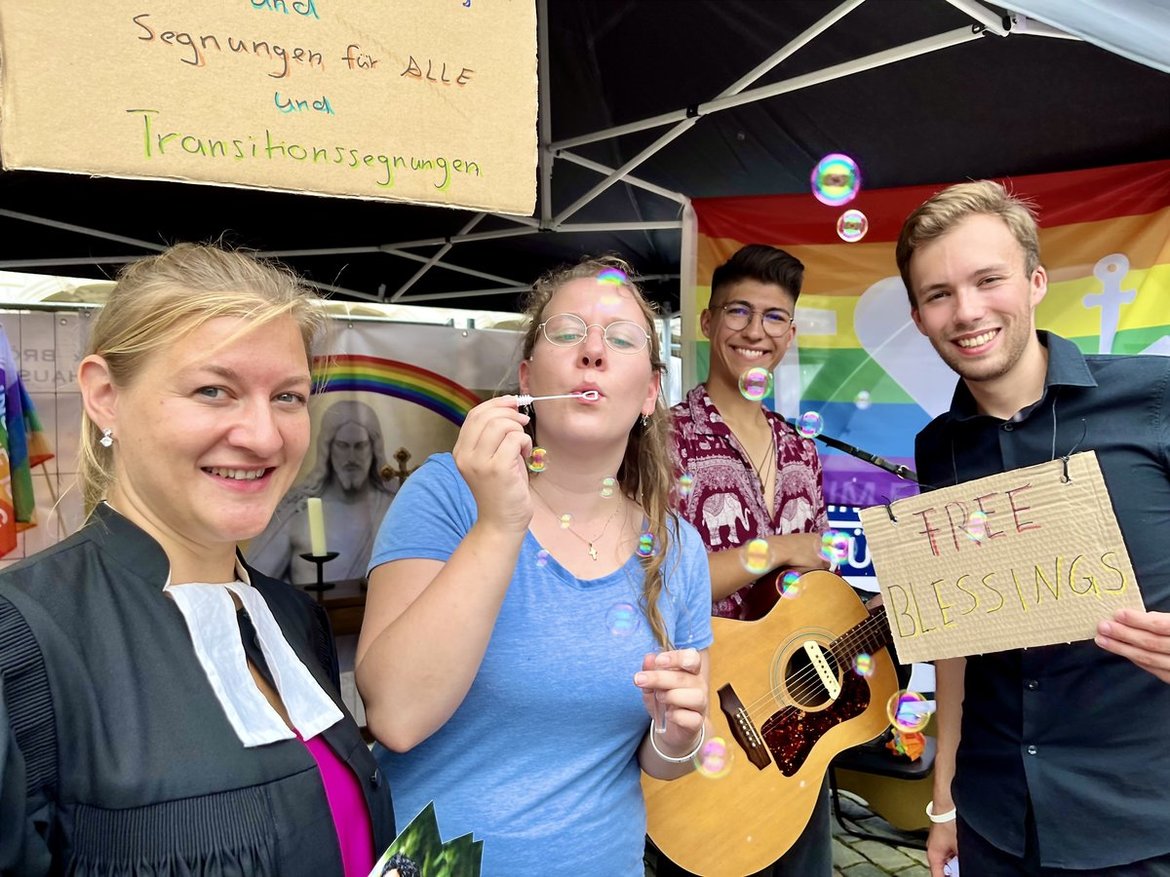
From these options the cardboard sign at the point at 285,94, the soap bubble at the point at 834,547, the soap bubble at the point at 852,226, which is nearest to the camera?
the cardboard sign at the point at 285,94

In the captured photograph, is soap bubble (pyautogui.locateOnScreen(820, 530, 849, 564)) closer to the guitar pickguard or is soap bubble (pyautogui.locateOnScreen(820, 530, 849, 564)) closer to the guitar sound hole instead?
the guitar sound hole

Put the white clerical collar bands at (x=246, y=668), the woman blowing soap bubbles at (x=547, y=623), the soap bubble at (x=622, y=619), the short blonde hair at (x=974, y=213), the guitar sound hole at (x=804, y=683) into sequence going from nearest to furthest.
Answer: the white clerical collar bands at (x=246, y=668)
the woman blowing soap bubbles at (x=547, y=623)
the soap bubble at (x=622, y=619)
the short blonde hair at (x=974, y=213)
the guitar sound hole at (x=804, y=683)

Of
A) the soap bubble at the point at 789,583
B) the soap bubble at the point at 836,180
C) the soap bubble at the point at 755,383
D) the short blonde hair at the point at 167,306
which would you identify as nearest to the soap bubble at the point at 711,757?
the soap bubble at the point at 789,583

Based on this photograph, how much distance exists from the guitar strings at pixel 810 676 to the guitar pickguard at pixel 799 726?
24 millimetres

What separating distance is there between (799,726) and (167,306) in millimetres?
2087

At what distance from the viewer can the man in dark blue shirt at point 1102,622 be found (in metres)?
1.38

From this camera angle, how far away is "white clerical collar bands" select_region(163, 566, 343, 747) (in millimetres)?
795

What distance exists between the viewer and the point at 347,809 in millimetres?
879

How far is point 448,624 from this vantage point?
979mm

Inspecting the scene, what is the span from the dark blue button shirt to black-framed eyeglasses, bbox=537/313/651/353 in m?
0.83

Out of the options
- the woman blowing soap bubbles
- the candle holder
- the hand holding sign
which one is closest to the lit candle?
the candle holder

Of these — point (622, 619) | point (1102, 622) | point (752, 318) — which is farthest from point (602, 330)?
point (752, 318)

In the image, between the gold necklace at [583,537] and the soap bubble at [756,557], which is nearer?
the gold necklace at [583,537]

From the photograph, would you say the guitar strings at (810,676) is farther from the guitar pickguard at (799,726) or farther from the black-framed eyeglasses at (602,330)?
the black-framed eyeglasses at (602,330)
